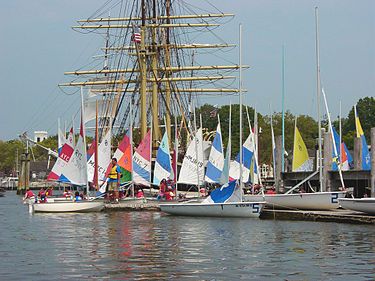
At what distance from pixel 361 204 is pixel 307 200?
636 centimetres

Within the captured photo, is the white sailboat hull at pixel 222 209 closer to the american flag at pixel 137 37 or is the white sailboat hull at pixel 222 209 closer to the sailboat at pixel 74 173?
the sailboat at pixel 74 173

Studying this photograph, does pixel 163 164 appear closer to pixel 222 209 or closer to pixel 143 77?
pixel 143 77

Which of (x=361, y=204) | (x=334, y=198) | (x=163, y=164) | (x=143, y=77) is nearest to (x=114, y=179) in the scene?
(x=163, y=164)

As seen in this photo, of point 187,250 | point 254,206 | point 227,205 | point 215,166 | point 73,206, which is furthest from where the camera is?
point 215,166

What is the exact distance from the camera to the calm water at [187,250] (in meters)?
24.2

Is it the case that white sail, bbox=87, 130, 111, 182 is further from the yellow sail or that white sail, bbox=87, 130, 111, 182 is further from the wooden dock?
the yellow sail

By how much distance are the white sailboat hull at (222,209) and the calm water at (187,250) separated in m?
1.12

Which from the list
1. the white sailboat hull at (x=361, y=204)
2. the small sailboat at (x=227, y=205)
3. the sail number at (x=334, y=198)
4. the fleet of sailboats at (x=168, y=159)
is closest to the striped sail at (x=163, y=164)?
the fleet of sailboats at (x=168, y=159)

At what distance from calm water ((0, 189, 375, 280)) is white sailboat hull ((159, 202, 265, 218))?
1.12 m

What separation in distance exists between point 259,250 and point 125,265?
6.16 m

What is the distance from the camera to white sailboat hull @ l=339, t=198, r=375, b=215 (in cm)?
3994

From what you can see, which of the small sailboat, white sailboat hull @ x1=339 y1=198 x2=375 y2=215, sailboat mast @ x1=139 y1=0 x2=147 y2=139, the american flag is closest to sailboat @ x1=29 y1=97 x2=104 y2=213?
the small sailboat

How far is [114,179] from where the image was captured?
181 feet

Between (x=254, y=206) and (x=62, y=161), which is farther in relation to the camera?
(x=62, y=161)
